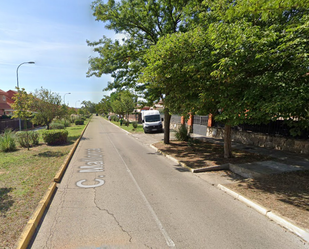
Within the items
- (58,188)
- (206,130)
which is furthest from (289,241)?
(206,130)

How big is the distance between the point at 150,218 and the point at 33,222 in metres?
2.32

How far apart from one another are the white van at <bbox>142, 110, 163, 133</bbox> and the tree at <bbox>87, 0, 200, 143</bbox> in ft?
29.2

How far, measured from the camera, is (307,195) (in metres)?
5.02

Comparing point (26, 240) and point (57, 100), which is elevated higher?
point (57, 100)

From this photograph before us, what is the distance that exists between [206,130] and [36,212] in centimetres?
1507

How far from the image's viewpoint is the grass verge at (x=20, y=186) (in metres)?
3.69

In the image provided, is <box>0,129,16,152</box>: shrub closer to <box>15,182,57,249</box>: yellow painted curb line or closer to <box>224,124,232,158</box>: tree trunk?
<box>15,182,57,249</box>: yellow painted curb line

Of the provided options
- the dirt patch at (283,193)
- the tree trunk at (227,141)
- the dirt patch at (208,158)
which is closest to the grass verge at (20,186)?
the dirt patch at (283,193)

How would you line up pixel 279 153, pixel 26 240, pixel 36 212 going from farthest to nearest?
pixel 279 153 → pixel 36 212 → pixel 26 240

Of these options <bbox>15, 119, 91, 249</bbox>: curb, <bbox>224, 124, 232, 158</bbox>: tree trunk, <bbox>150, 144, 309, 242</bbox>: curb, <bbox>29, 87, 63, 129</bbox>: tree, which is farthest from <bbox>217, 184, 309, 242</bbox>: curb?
<bbox>29, 87, 63, 129</bbox>: tree

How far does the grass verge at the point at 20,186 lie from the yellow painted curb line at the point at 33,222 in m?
0.10

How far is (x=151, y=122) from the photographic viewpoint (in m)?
22.7

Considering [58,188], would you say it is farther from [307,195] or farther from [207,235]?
[307,195]

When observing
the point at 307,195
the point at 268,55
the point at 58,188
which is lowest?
the point at 58,188
